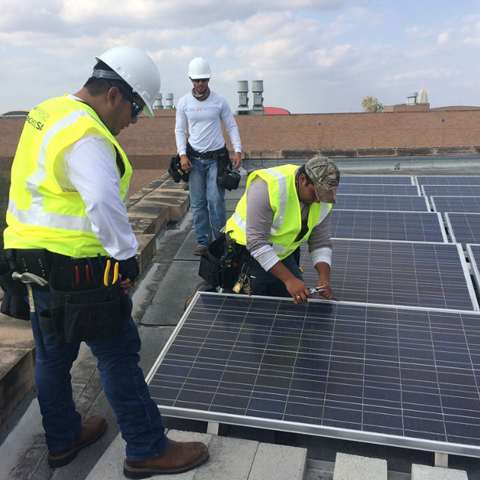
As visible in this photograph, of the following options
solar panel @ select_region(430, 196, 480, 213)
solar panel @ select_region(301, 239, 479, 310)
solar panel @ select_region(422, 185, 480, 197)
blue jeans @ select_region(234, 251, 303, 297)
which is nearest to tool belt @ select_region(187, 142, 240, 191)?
solar panel @ select_region(301, 239, 479, 310)

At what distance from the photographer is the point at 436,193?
25.0 feet

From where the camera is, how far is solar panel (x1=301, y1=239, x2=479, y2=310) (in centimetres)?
388

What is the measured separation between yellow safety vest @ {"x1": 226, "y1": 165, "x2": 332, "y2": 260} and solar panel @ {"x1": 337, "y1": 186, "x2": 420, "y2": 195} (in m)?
4.15

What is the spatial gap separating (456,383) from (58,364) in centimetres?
216

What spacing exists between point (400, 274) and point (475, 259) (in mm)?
766

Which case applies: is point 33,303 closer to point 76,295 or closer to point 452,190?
point 76,295

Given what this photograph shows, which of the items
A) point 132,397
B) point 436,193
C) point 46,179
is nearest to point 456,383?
point 132,397

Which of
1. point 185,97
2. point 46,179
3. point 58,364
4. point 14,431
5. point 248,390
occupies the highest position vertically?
point 185,97

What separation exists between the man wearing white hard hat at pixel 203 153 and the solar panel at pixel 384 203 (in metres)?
1.87

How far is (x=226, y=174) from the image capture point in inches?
229

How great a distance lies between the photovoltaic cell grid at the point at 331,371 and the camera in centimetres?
248

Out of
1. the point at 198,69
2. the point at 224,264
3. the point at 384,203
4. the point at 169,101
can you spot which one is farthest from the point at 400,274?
the point at 169,101

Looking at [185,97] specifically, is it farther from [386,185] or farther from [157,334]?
[386,185]

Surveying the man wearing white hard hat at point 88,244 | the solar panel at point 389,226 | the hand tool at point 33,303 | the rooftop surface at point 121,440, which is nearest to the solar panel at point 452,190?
the solar panel at point 389,226
